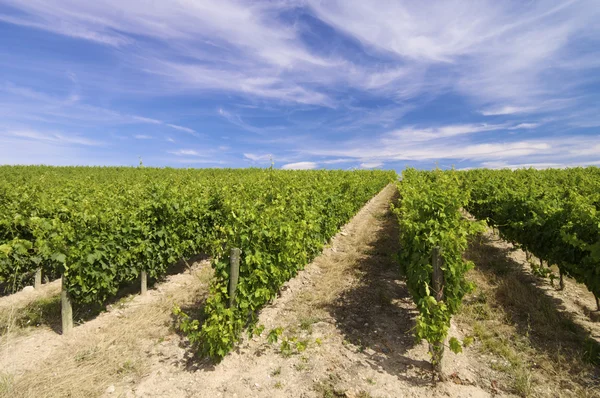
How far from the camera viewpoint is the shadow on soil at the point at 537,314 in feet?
17.0

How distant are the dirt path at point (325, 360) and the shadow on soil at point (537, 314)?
5.20 feet

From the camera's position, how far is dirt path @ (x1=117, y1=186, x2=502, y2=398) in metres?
4.32

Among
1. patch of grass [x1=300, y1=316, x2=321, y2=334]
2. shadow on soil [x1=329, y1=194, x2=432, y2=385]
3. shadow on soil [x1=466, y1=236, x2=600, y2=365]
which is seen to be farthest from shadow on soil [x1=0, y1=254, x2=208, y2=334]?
shadow on soil [x1=466, y1=236, x2=600, y2=365]

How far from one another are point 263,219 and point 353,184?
997cm

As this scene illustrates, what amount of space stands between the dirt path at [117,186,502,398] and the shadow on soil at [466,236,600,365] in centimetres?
158

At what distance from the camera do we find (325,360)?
4828 millimetres

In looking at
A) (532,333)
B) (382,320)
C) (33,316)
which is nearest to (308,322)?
(382,320)

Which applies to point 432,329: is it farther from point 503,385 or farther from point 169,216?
point 169,216

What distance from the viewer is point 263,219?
5.76 meters

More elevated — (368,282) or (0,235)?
(0,235)

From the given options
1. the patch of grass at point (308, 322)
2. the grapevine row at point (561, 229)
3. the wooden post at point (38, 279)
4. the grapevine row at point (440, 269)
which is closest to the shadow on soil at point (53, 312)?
the wooden post at point (38, 279)

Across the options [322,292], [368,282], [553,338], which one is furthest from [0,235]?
[553,338]

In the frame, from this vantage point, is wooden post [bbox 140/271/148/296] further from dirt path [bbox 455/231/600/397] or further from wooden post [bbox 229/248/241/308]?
dirt path [bbox 455/231/600/397]

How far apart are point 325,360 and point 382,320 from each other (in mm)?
1571
